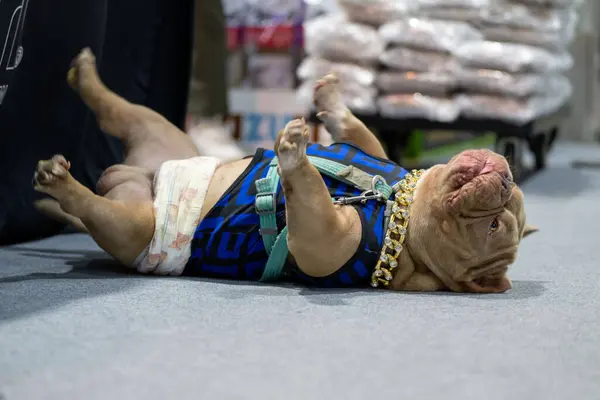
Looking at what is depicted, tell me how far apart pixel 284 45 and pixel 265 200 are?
3308mm

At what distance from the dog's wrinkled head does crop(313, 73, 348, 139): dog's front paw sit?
0.97 feet

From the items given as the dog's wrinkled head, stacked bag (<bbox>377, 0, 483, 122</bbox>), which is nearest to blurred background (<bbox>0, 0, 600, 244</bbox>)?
stacked bag (<bbox>377, 0, 483, 122</bbox>)

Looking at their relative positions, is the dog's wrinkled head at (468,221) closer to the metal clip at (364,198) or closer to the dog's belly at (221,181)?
the metal clip at (364,198)

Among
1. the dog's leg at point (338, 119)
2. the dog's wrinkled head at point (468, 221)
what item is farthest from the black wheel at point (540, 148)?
the dog's wrinkled head at point (468, 221)

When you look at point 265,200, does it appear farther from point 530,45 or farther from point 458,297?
point 530,45

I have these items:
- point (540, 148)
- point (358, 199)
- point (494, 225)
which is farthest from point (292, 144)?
point (540, 148)

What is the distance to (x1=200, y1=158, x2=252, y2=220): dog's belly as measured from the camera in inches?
57.3

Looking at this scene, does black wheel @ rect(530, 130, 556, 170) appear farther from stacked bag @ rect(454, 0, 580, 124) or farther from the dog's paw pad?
the dog's paw pad

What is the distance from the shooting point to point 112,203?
140 cm

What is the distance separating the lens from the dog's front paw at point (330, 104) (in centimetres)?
161

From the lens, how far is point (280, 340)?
1062 millimetres

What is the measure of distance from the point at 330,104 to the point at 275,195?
31 centimetres

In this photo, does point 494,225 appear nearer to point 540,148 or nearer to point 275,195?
point 275,195

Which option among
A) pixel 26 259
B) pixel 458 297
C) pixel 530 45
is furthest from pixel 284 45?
pixel 458 297
